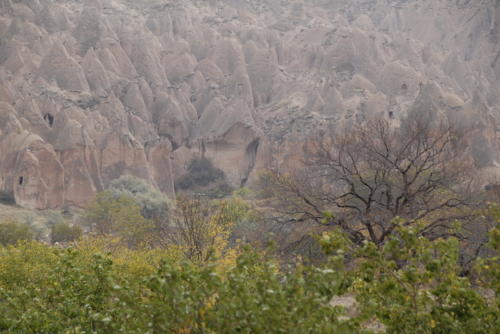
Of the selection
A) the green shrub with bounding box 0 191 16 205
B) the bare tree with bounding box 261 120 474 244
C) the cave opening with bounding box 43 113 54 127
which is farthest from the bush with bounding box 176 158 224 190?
the green shrub with bounding box 0 191 16 205

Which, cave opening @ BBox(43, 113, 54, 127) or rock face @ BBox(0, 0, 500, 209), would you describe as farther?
cave opening @ BBox(43, 113, 54, 127)

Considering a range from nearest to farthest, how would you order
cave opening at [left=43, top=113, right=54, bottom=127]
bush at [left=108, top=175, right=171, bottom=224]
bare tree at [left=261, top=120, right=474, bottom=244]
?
1. bare tree at [left=261, top=120, right=474, bottom=244]
2. bush at [left=108, top=175, right=171, bottom=224]
3. cave opening at [left=43, top=113, right=54, bottom=127]

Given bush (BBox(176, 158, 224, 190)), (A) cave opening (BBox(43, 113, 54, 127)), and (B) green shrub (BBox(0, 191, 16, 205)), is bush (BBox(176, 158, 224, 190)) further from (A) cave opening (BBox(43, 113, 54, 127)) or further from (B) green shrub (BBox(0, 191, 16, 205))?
(B) green shrub (BBox(0, 191, 16, 205))

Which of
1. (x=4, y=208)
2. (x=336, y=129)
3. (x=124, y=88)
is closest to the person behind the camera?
(x=4, y=208)

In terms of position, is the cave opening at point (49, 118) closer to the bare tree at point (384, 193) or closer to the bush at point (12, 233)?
the bush at point (12, 233)

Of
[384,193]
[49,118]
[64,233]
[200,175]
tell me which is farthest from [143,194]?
[384,193]

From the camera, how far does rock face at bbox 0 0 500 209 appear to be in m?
41.8

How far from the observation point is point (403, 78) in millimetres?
59062

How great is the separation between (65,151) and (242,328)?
38.8 m

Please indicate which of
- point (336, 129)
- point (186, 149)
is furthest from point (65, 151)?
point (336, 129)

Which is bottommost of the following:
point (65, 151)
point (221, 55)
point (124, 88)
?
point (65, 151)

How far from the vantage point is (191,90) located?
2499 inches

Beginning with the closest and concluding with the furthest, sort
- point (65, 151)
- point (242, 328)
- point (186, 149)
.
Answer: point (242, 328) → point (65, 151) → point (186, 149)

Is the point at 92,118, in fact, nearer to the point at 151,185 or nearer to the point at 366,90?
the point at 151,185
